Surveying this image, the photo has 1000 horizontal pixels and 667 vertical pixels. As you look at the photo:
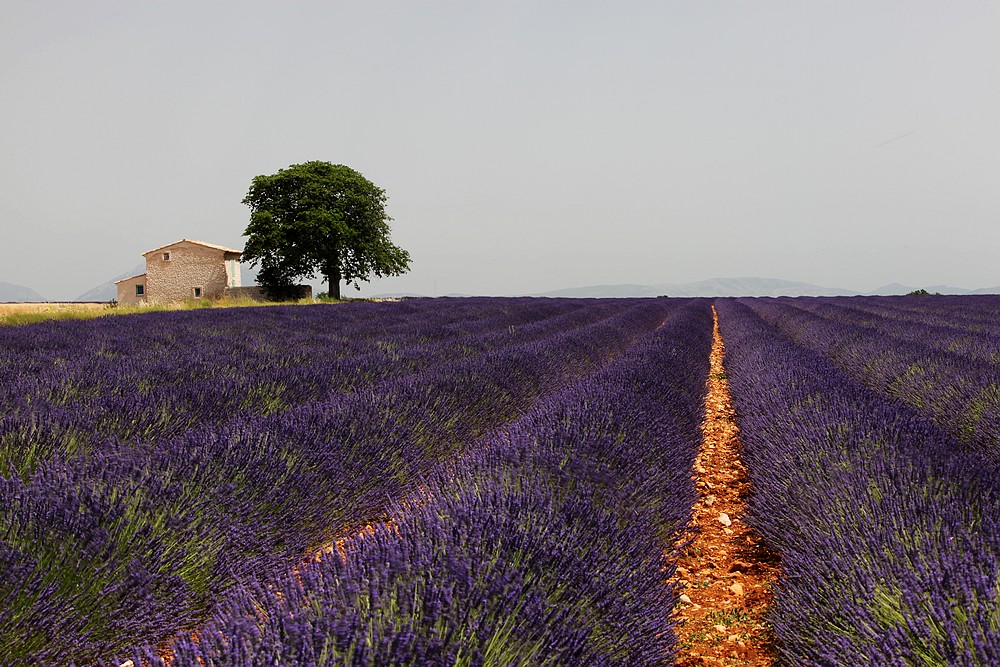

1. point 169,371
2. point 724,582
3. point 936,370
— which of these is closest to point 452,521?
point 724,582

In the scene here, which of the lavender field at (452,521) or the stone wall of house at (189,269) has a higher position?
the stone wall of house at (189,269)

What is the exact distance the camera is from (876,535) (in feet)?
5.59

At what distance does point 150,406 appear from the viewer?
3.11 m

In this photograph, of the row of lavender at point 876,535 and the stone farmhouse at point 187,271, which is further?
the stone farmhouse at point 187,271

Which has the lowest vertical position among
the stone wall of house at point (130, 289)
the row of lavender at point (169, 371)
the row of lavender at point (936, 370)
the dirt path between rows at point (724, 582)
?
the dirt path between rows at point (724, 582)

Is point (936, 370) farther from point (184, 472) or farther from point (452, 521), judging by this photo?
point (184, 472)

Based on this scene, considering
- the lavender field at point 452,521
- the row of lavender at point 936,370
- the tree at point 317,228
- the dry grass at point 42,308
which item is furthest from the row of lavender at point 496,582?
A: the tree at point 317,228

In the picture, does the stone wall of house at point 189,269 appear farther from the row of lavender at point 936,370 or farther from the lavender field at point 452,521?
the row of lavender at point 936,370

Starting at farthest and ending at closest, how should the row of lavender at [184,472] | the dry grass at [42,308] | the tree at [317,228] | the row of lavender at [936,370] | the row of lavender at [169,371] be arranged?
the tree at [317,228], the dry grass at [42,308], the row of lavender at [936,370], the row of lavender at [169,371], the row of lavender at [184,472]

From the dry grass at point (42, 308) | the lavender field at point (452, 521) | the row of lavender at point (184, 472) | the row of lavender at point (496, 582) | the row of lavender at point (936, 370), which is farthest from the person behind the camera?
the dry grass at point (42, 308)

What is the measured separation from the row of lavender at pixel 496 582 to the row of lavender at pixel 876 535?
1.36 ft

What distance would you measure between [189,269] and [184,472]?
25.2m

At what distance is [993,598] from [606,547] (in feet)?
2.90

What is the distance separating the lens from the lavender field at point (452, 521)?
1223mm
